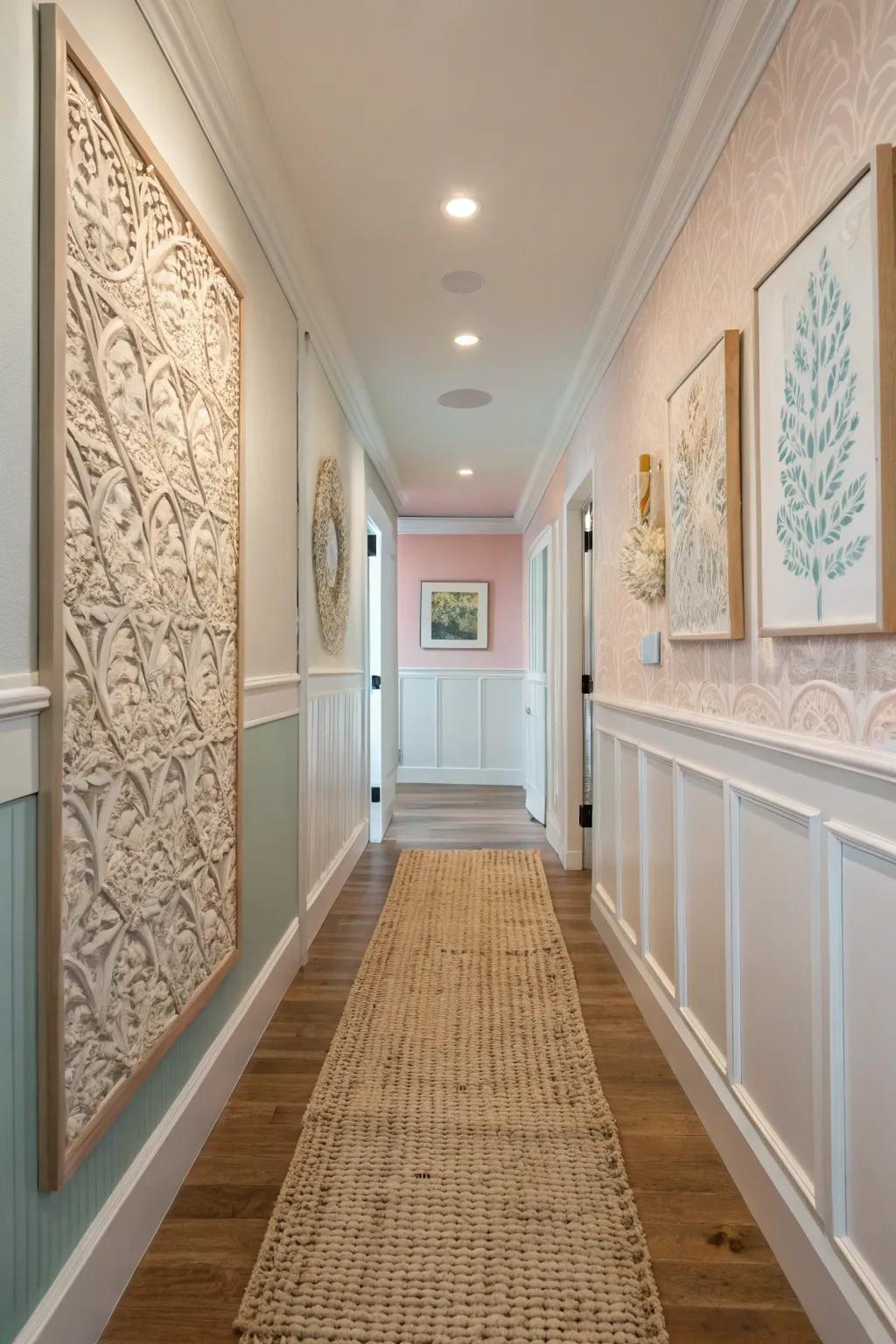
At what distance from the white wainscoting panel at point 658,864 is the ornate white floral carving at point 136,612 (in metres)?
1.21

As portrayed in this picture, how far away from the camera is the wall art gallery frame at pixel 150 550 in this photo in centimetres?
107

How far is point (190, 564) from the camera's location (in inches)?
63.2

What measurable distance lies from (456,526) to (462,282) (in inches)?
175

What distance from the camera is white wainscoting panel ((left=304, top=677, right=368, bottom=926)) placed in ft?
10.2

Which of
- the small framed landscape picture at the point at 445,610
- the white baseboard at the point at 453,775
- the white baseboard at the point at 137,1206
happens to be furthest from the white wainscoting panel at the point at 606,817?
the small framed landscape picture at the point at 445,610

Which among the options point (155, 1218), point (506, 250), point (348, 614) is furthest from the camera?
point (348, 614)

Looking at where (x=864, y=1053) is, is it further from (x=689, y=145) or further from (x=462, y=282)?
(x=462, y=282)

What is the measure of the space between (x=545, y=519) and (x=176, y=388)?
4.08 meters

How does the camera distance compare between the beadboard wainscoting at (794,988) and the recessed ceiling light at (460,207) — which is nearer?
the beadboard wainscoting at (794,988)

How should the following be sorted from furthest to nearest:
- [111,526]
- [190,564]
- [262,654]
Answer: [262,654] → [190,564] → [111,526]

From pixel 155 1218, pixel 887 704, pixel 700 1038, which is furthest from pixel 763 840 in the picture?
pixel 155 1218

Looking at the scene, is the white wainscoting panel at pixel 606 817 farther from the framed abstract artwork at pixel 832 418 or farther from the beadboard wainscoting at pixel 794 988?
the framed abstract artwork at pixel 832 418

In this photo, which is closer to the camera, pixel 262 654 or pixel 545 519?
pixel 262 654

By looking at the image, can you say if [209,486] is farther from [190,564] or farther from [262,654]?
[262,654]
